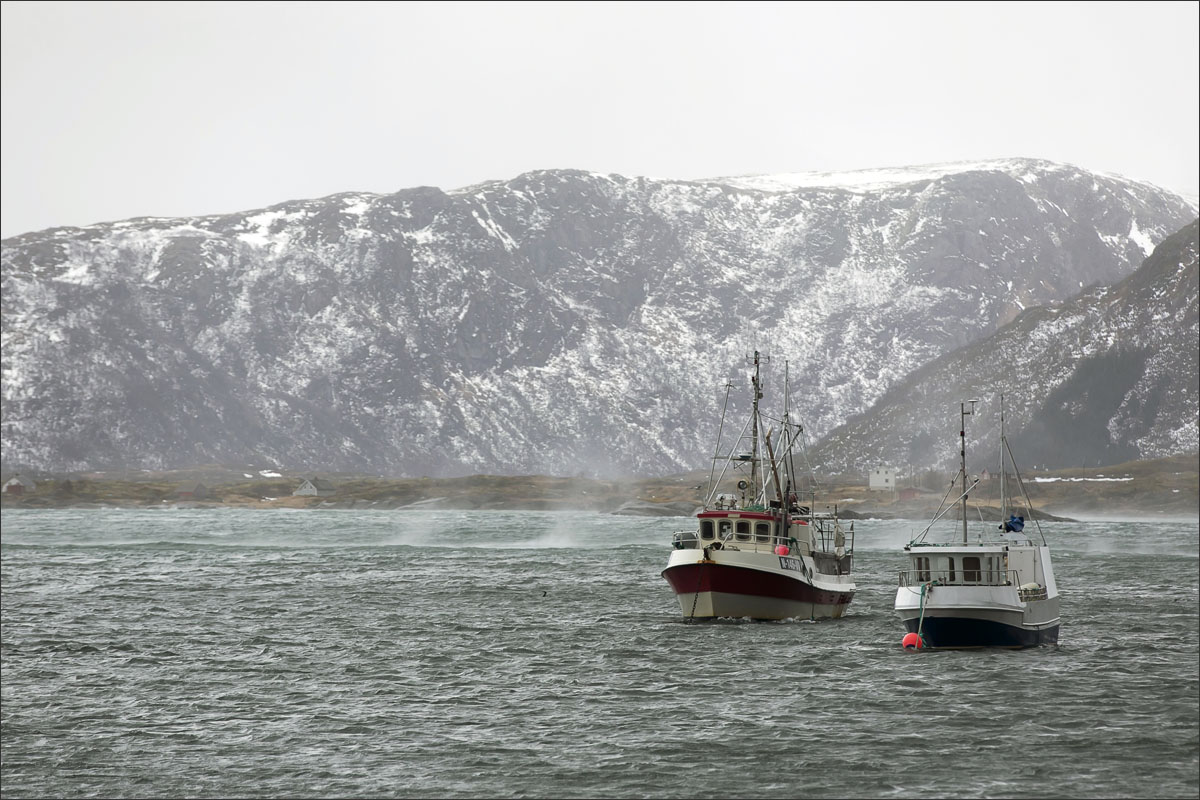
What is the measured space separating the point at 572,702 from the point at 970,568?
2328cm

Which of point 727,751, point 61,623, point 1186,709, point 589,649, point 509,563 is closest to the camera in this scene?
point 727,751

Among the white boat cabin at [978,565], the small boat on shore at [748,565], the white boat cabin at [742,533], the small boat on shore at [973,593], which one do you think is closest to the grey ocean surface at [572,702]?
the small boat on shore at [973,593]

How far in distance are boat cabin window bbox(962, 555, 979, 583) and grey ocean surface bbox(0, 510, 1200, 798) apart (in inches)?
158

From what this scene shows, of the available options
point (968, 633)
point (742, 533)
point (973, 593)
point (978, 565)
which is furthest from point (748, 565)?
point (978, 565)

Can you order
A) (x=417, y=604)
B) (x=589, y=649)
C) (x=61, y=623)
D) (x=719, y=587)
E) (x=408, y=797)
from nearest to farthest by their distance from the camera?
(x=408, y=797) → (x=589, y=649) → (x=719, y=587) → (x=61, y=623) → (x=417, y=604)

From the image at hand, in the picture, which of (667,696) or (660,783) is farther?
(667,696)

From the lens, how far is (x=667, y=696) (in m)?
64.7

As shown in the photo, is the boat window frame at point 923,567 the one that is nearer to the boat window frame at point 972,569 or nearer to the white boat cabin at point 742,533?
A: the boat window frame at point 972,569

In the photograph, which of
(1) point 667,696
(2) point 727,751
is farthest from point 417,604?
(2) point 727,751

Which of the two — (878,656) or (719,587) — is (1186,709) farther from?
(719,587)

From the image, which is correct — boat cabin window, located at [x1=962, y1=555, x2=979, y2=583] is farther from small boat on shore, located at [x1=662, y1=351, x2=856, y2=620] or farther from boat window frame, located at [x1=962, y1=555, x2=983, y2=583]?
small boat on shore, located at [x1=662, y1=351, x2=856, y2=620]

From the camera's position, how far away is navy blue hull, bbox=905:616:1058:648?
75750mm

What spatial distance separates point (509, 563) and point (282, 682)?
309 ft

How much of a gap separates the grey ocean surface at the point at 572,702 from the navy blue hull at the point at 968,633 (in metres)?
0.76
